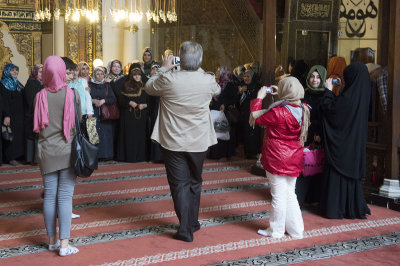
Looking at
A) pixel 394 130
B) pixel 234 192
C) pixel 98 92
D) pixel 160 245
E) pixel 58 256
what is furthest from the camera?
pixel 98 92

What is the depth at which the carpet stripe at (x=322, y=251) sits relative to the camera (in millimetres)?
3520

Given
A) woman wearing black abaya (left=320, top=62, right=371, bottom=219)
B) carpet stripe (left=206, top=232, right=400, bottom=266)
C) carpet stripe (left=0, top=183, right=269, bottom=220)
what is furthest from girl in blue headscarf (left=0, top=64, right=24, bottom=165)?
carpet stripe (left=206, top=232, right=400, bottom=266)

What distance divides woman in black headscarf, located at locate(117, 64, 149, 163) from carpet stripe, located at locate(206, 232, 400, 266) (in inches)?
158

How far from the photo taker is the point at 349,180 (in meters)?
4.66

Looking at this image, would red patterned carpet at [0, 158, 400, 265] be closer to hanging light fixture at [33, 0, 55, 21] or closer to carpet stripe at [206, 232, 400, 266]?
carpet stripe at [206, 232, 400, 266]

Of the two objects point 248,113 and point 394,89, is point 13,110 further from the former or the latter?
point 394,89

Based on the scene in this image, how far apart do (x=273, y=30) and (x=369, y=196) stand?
237 centimetres

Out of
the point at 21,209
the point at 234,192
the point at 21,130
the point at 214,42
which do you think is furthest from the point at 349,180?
the point at 214,42

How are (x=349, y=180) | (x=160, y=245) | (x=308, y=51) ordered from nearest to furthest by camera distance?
1. (x=160, y=245)
2. (x=349, y=180)
3. (x=308, y=51)

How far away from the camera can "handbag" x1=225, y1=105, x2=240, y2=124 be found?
25.0 ft

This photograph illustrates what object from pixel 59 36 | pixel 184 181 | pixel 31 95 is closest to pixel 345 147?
pixel 184 181

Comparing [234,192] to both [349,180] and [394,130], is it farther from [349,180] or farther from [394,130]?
[394,130]

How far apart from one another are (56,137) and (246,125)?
4531 millimetres

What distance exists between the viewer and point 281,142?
402cm
